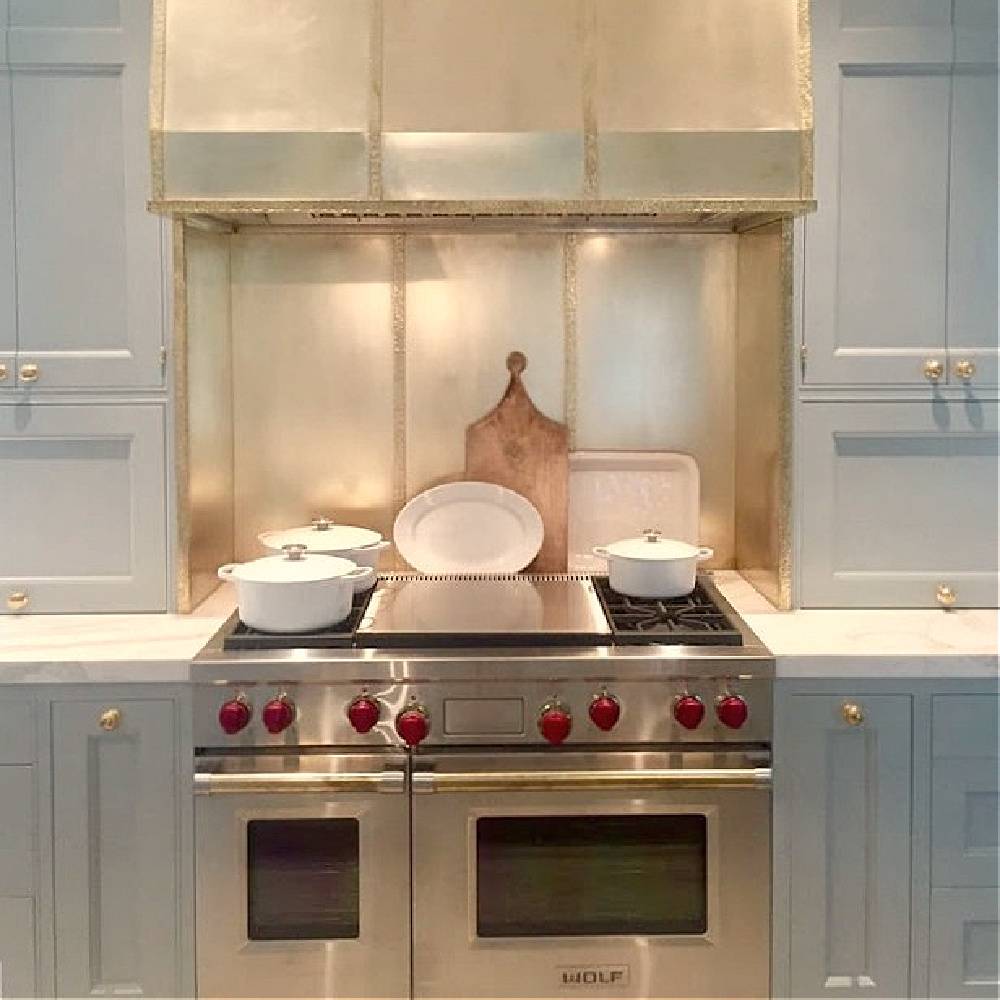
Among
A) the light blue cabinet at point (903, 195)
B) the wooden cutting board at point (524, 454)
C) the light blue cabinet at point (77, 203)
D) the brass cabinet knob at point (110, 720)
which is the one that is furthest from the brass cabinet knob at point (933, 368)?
the brass cabinet knob at point (110, 720)

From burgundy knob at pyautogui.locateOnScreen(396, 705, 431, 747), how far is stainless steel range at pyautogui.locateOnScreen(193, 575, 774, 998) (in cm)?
3

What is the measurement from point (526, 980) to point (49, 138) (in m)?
1.74

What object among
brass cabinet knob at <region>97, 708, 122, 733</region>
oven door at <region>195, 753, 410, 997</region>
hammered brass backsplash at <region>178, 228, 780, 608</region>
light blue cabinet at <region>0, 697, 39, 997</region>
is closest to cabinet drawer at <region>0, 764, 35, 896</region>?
light blue cabinet at <region>0, 697, 39, 997</region>

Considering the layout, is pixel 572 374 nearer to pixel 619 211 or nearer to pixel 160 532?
pixel 619 211

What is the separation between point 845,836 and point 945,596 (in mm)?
533

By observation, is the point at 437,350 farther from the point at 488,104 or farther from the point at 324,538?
the point at 488,104

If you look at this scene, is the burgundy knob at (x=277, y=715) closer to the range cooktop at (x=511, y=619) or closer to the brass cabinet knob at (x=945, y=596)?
the range cooktop at (x=511, y=619)

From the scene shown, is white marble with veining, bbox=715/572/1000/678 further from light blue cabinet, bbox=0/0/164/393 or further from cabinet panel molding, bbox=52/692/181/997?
light blue cabinet, bbox=0/0/164/393

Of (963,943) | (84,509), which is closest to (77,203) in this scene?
(84,509)

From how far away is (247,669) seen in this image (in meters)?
1.99

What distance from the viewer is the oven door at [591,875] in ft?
6.59

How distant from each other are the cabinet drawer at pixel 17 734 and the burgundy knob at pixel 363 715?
21.8 inches

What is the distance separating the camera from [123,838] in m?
2.03

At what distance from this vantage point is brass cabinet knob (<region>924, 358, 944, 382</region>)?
225 centimetres
